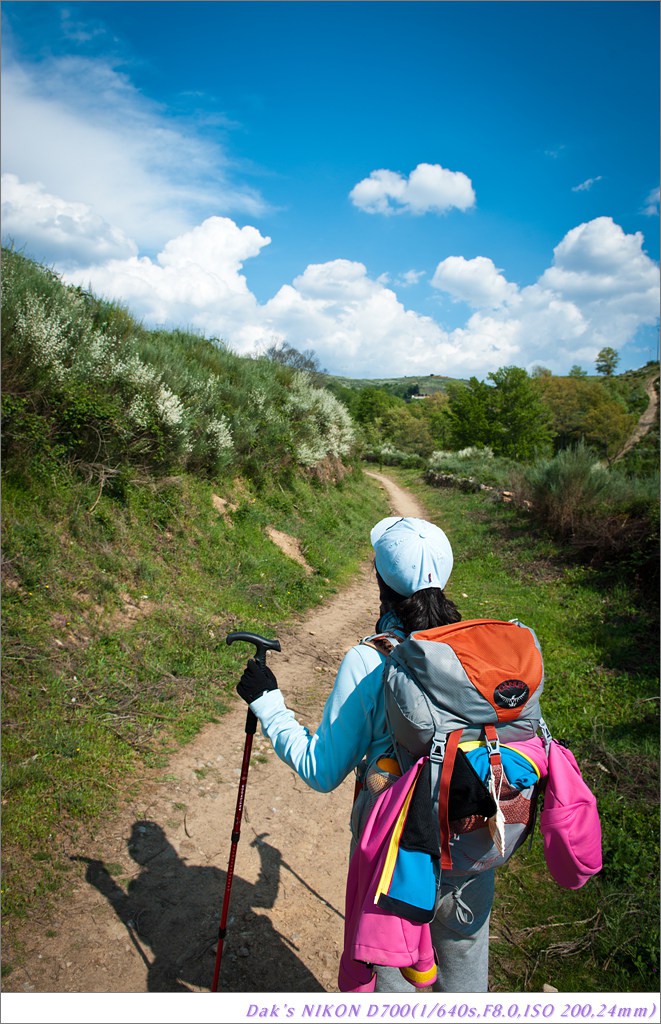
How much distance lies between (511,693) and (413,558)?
56 centimetres

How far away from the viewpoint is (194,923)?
3.21 metres

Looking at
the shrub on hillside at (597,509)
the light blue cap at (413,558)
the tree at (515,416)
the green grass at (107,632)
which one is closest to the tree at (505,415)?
the tree at (515,416)

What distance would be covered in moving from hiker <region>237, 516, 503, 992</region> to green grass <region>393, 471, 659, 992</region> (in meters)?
1.55

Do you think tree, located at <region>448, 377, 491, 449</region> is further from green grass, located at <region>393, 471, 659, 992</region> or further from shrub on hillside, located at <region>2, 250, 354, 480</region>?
shrub on hillside, located at <region>2, 250, 354, 480</region>

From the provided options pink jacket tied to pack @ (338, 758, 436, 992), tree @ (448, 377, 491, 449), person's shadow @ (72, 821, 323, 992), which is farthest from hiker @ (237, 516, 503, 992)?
tree @ (448, 377, 491, 449)

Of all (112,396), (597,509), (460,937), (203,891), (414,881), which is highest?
(112,396)

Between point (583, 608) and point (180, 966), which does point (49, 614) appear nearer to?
point (180, 966)

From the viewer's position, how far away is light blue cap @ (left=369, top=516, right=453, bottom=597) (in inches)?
78.2

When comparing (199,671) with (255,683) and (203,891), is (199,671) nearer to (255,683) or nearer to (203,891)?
(203,891)

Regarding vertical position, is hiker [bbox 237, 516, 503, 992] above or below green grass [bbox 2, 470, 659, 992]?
above

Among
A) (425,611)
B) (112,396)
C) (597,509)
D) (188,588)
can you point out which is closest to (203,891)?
(425,611)

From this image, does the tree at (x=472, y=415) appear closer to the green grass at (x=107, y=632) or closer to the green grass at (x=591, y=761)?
the green grass at (x=591, y=761)

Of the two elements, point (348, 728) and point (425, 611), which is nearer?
point (348, 728)

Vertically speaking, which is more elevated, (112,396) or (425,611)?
(112,396)
